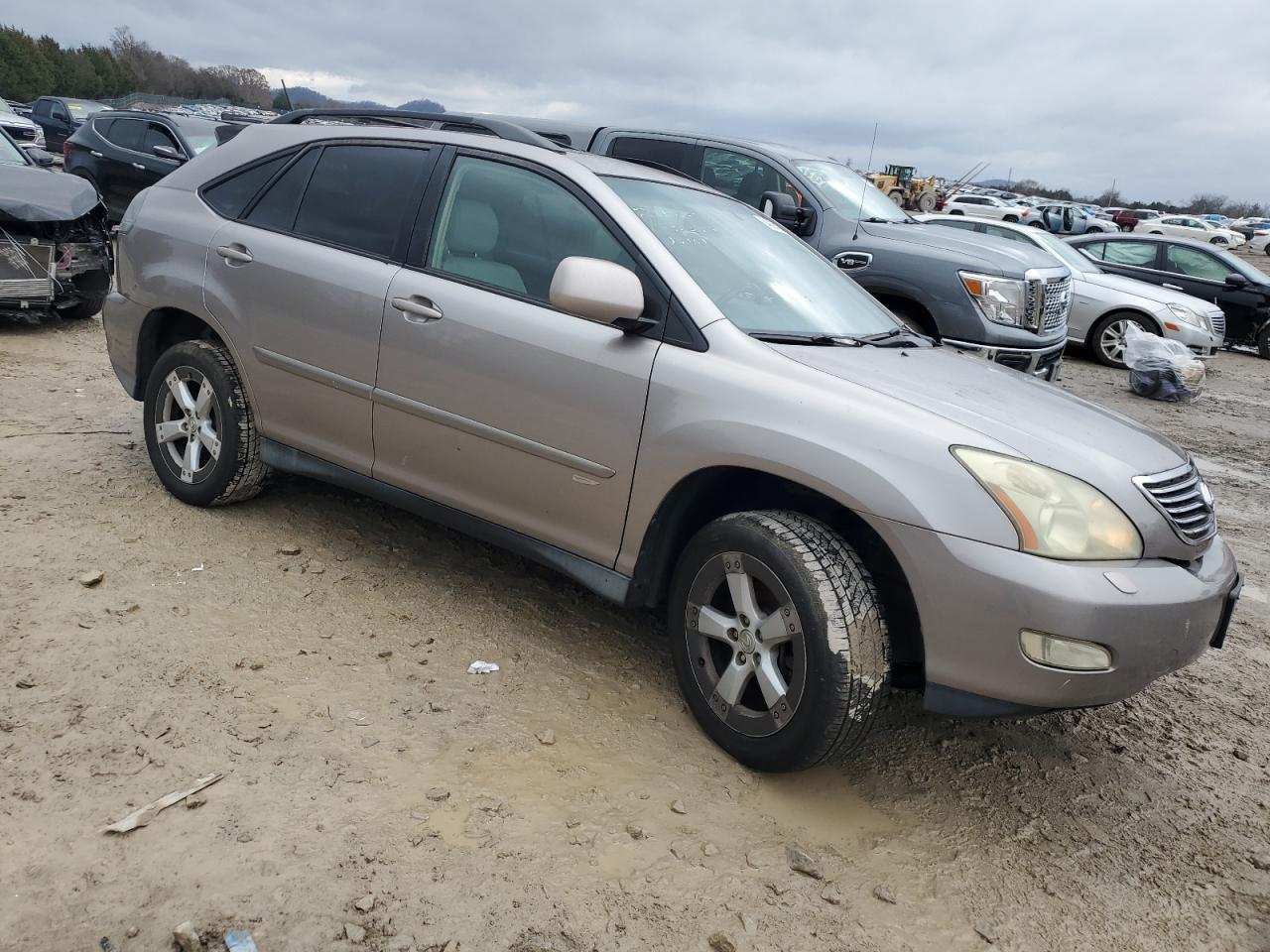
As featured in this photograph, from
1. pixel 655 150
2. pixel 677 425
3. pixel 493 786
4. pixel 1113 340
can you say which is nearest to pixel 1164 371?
pixel 1113 340

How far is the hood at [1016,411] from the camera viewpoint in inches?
103

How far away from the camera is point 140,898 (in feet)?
7.18

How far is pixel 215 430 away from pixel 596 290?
2.13 meters

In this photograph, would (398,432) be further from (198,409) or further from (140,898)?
(140,898)

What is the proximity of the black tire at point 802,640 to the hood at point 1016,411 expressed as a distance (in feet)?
1.55

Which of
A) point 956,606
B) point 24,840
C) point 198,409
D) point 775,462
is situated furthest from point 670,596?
point 198,409

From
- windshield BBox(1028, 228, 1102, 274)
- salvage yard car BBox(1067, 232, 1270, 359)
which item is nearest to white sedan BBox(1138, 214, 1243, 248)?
salvage yard car BBox(1067, 232, 1270, 359)

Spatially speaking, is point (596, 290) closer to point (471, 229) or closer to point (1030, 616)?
point (471, 229)

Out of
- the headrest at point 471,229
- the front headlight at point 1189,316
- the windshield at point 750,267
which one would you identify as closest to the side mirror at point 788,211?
the windshield at point 750,267

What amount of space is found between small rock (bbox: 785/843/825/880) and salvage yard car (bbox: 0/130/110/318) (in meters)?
7.28

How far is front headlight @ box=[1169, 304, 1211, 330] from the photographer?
11.4 meters

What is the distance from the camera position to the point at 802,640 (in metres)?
2.65

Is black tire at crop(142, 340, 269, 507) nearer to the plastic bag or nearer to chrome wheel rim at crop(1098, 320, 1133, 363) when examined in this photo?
the plastic bag

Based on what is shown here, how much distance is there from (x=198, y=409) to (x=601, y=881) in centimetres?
281
